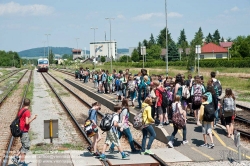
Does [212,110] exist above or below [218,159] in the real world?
above

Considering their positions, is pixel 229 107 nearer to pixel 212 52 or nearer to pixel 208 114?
pixel 208 114

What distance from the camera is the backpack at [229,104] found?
1459cm

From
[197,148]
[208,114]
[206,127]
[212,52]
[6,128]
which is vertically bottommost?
[6,128]

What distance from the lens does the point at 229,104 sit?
48.0 feet

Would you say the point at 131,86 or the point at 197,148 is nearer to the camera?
the point at 197,148

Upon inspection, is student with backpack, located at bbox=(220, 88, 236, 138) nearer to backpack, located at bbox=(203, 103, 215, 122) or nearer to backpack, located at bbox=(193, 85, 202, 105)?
backpack, located at bbox=(203, 103, 215, 122)

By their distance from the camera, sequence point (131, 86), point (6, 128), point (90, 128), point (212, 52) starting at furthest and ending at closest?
point (212, 52), point (131, 86), point (6, 128), point (90, 128)

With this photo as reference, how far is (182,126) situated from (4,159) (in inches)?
196

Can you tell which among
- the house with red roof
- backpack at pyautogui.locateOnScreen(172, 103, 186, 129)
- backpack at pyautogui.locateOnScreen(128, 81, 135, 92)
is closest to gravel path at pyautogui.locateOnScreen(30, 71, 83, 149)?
backpack at pyautogui.locateOnScreen(128, 81, 135, 92)

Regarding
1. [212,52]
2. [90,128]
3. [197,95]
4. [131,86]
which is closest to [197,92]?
[197,95]

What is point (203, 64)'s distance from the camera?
290ft

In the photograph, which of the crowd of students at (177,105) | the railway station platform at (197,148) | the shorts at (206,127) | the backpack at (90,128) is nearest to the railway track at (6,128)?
the backpack at (90,128)

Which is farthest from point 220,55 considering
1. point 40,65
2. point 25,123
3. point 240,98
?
point 25,123

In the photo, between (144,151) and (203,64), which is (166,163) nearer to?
(144,151)
